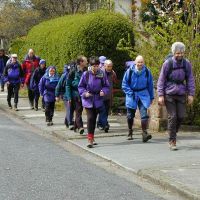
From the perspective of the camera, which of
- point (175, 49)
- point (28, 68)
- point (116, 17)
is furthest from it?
point (28, 68)

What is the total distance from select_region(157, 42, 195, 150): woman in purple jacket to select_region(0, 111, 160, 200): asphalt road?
67.0 inches

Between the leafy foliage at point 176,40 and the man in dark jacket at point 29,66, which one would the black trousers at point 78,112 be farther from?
the man in dark jacket at point 29,66

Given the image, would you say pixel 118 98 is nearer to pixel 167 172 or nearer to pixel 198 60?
pixel 198 60

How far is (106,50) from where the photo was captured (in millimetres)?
16641

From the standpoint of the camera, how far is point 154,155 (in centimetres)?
959

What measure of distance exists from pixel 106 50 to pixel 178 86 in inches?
275

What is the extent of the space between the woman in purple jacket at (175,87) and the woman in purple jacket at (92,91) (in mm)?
1437

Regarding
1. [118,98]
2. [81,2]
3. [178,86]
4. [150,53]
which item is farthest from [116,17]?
[81,2]

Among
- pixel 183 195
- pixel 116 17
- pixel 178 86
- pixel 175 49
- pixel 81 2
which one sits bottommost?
pixel 183 195

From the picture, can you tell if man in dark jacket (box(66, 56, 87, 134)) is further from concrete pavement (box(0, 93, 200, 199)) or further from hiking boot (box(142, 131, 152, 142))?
hiking boot (box(142, 131, 152, 142))

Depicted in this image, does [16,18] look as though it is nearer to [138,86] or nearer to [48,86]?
[48,86]

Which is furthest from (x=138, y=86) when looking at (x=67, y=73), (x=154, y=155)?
(x=67, y=73)

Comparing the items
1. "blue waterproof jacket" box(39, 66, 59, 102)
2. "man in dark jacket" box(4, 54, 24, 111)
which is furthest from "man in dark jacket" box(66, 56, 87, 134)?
"man in dark jacket" box(4, 54, 24, 111)

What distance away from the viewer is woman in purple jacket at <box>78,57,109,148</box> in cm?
1077
